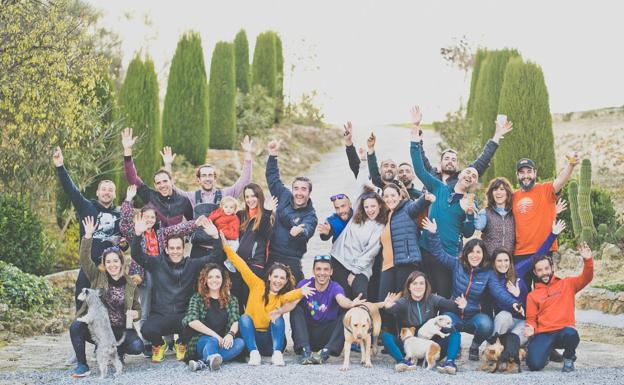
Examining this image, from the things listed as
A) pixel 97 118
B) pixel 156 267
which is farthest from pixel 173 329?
pixel 97 118

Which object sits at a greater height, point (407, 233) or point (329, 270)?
point (407, 233)

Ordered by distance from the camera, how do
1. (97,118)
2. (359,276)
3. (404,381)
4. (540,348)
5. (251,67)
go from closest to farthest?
(404,381) < (540,348) < (359,276) < (97,118) < (251,67)

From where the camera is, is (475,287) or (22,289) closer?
(475,287)

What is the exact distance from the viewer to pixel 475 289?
23.1 ft

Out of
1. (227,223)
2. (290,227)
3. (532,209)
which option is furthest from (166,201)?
(532,209)

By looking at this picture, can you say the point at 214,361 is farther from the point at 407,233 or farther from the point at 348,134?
the point at 348,134

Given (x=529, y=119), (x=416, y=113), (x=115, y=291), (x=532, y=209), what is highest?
(x=529, y=119)

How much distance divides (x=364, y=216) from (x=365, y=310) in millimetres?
940

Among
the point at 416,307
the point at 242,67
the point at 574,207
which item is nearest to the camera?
the point at 416,307

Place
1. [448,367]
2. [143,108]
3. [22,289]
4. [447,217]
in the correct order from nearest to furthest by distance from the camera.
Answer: [448,367] < [447,217] < [22,289] < [143,108]

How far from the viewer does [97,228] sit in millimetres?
7500

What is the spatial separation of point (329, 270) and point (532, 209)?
195 cm

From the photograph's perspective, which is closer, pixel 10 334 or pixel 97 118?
pixel 10 334

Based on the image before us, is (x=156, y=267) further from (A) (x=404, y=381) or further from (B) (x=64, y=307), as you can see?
(B) (x=64, y=307)
